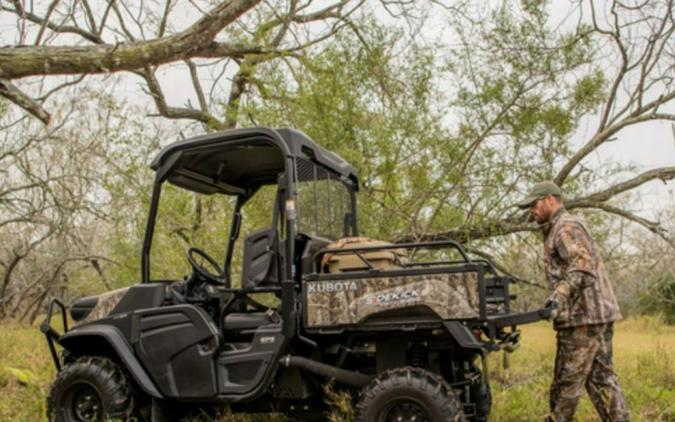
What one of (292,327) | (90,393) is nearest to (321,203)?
(292,327)

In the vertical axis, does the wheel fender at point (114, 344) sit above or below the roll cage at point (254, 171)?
below

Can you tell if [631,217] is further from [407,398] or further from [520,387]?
[407,398]

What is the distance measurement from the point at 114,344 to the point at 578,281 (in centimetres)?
371

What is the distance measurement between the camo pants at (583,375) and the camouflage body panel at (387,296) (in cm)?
106

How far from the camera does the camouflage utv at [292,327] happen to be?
5043mm

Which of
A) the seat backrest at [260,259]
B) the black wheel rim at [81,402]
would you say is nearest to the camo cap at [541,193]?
the seat backrest at [260,259]

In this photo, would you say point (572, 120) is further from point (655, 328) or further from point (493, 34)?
point (655, 328)

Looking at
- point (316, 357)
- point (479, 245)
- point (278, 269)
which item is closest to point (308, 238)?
point (278, 269)

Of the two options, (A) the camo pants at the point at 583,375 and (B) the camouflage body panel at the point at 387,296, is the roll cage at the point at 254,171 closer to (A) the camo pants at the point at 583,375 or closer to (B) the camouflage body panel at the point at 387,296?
(B) the camouflage body panel at the point at 387,296

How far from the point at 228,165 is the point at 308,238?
1292 millimetres

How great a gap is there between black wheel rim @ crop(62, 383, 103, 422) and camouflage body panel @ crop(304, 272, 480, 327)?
81.2 inches

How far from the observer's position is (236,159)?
647 cm

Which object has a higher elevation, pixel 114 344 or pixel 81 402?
pixel 114 344

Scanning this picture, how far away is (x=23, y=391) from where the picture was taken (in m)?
8.35
